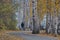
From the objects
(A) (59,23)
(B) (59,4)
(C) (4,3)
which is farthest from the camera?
(A) (59,23)

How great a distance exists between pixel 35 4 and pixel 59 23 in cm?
446

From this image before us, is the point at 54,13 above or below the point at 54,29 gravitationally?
above

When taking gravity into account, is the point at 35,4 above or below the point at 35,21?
above

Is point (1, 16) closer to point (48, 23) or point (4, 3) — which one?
point (4, 3)

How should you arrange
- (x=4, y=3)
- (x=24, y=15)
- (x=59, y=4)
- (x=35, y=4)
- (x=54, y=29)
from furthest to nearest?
Result: (x=24, y=15)
(x=35, y=4)
(x=54, y=29)
(x=59, y=4)
(x=4, y=3)

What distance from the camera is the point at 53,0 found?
2384 cm

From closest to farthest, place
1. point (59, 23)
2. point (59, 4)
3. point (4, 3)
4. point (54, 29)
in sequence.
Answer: point (4, 3)
point (59, 4)
point (54, 29)
point (59, 23)

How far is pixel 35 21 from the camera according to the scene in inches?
1129

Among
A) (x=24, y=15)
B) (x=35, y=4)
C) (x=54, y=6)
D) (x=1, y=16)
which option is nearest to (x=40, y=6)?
(x=35, y=4)

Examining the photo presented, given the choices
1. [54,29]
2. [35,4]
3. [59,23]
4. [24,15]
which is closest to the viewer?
[54,29]

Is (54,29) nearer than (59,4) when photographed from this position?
No

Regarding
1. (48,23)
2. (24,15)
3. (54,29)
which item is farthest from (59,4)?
(24,15)

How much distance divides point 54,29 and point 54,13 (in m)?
2.00

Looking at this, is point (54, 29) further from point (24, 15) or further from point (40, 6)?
point (24, 15)
